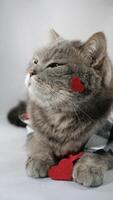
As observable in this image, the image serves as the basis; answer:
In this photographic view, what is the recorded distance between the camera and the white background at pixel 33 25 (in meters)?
1.87

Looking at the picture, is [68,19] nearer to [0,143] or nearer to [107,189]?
[0,143]

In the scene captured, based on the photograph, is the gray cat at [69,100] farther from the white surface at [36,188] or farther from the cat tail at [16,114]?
the cat tail at [16,114]

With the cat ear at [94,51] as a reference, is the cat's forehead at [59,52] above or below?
above

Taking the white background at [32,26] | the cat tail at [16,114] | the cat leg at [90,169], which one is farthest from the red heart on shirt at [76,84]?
the white background at [32,26]

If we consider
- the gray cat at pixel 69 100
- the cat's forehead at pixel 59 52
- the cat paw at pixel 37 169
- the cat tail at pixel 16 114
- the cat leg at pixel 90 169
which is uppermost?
the cat's forehead at pixel 59 52

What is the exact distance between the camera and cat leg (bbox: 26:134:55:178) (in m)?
1.17

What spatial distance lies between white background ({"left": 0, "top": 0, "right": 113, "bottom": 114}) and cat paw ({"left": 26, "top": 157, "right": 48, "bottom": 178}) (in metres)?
0.71

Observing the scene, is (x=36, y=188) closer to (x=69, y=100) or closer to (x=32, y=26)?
(x=69, y=100)

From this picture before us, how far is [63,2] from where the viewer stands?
1.89 metres

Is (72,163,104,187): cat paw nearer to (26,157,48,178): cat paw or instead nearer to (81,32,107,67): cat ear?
(26,157,48,178): cat paw

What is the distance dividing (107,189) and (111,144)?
19 centimetres

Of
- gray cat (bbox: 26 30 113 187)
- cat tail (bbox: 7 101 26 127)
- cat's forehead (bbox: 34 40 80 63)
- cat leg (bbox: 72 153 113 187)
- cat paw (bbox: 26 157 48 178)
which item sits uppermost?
cat's forehead (bbox: 34 40 80 63)

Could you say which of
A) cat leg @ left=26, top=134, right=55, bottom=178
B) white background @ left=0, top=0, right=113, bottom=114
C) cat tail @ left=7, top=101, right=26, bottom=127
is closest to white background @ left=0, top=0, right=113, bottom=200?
white background @ left=0, top=0, right=113, bottom=114

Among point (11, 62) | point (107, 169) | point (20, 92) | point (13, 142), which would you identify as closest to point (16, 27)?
point (11, 62)
